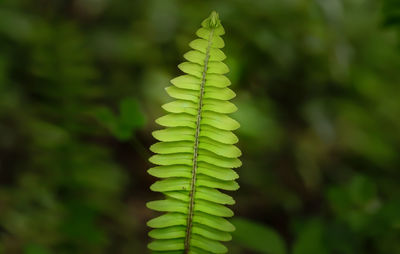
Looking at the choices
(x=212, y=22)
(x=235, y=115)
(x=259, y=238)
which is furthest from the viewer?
(x=235, y=115)

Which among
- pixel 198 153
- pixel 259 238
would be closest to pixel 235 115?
pixel 259 238

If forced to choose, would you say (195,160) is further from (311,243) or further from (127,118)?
(311,243)

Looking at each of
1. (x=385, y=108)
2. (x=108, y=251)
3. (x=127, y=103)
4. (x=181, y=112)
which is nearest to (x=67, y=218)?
(x=108, y=251)

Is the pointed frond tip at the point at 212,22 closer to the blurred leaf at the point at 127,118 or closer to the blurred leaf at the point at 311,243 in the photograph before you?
the blurred leaf at the point at 127,118

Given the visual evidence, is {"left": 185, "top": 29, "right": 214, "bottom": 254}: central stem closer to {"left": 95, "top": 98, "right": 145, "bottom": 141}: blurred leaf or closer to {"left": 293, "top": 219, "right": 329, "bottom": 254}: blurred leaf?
Answer: {"left": 95, "top": 98, "right": 145, "bottom": 141}: blurred leaf

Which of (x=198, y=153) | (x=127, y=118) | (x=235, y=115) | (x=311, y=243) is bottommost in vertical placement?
(x=311, y=243)

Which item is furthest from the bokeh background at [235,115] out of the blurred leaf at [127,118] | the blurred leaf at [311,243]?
the blurred leaf at [127,118]

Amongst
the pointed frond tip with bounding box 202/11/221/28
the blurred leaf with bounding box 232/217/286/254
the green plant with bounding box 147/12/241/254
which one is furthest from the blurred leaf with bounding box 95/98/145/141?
the blurred leaf with bounding box 232/217/286/254
